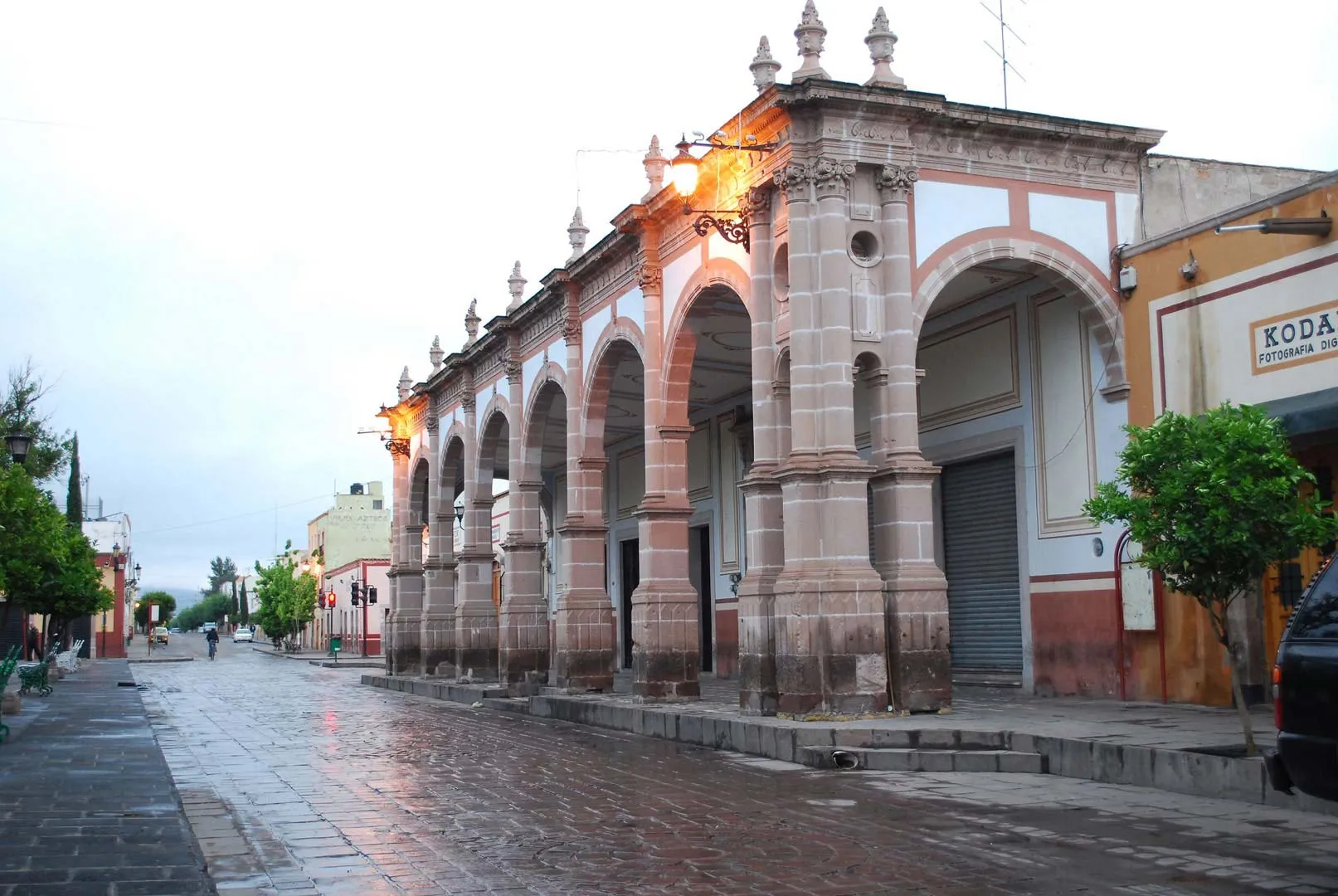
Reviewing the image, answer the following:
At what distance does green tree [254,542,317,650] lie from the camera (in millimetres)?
81312

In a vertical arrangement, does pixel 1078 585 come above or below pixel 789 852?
above

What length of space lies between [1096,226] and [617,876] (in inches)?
517

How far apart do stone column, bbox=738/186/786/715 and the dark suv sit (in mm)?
9863

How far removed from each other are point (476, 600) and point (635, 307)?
10383 mm

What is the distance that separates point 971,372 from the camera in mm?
20469

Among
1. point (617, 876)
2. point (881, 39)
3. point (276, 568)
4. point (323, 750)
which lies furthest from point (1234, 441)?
point (276, 568)

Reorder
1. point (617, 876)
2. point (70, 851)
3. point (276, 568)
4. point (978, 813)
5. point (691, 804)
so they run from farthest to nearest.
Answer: point (276, 568)
point (691, 804)
point (978, 813)
point (70, 851)
point (617, 876)

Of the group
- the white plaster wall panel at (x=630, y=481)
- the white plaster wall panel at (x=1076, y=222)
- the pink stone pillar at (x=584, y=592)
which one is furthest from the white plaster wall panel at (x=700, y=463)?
the white plaster wall panel at (x=1076, y=222)

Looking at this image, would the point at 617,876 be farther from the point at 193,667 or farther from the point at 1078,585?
the point at 193,667

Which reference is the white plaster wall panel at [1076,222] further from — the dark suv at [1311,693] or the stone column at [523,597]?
the stone column at [523,597]

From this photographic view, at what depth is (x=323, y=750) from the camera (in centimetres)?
1516

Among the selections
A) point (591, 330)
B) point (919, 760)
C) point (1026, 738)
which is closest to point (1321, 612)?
point (1026, 738)

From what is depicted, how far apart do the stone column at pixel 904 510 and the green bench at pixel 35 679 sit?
1536cm

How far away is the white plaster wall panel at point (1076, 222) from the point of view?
17562mm
